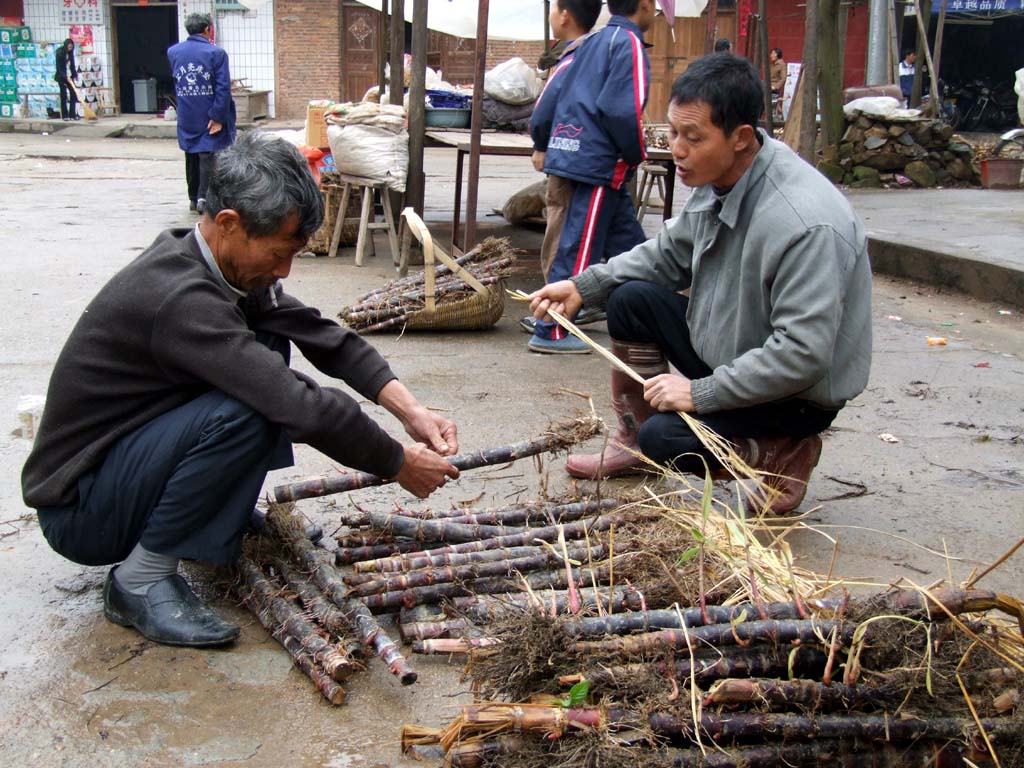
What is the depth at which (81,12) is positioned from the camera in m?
22.1

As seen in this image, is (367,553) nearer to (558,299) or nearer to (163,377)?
(163,377)

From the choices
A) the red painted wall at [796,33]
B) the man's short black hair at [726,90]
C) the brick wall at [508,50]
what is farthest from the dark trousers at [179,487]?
the red painted wall at [796,33]

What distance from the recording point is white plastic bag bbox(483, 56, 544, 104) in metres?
7.41

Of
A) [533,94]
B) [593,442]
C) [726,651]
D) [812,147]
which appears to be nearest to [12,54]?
[533,94]

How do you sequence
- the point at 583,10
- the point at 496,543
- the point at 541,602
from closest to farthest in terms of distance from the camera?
the point at 541,602 < the point at 496,543 < the point at 583,10

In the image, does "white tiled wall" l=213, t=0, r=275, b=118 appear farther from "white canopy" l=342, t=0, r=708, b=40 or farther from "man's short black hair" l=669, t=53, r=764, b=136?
"man's short black hair" l=669, t=53, r=764, b=136

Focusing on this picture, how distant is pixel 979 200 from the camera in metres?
10.5

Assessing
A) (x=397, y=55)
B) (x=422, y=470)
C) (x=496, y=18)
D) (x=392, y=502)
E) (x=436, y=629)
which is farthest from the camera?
(x=496, y=18)

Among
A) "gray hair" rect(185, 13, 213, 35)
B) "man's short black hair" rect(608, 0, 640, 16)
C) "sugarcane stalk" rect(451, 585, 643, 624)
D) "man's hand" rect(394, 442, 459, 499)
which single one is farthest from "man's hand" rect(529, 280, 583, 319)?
"gray hair" rect(185, 13, 213, 35)

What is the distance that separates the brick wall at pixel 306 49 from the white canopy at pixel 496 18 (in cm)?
1236

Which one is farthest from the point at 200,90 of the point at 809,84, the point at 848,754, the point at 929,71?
the point at 929,71

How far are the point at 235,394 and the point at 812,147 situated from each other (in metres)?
5.75

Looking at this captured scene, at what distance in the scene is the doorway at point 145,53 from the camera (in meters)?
23.2

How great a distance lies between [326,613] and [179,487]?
44 centimetres
